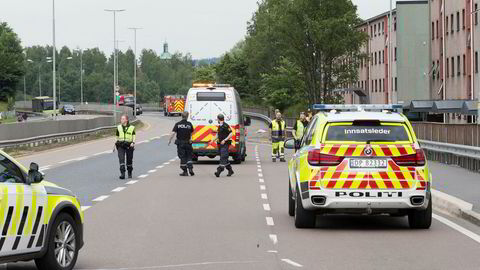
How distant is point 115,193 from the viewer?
65.2 ft

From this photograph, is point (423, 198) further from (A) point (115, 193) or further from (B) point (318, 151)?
(A) point (115, 193)

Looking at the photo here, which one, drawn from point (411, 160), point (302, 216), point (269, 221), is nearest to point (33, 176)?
point (302, 216)

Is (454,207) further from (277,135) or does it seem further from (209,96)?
(277,135)

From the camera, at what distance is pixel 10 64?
141500 mm

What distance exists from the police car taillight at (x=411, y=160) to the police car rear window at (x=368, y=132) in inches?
9.6

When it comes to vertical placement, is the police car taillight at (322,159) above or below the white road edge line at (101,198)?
above

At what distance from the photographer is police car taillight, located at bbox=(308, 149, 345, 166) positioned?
511 inches

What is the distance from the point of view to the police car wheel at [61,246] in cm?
885

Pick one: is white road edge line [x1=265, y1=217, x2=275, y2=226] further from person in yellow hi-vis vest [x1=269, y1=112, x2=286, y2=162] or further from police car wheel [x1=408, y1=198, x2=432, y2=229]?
person in yellow hi-vis vest [x1=269, y1=112, x2=286, y2=162]

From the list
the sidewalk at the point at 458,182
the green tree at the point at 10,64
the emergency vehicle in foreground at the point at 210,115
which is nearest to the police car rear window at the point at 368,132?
the sidewalk at the point at 458,182

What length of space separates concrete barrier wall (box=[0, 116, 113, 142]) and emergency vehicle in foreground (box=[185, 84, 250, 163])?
9.97m

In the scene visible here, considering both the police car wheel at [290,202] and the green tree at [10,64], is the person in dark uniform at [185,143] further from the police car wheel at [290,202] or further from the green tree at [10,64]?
the green tree at [10,64]

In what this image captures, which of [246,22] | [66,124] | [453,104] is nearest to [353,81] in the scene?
[453,104]

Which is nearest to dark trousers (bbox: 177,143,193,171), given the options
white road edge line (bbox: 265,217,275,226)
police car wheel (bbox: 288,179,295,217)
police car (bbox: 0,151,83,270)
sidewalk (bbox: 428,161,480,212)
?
sidewalk (bbox: 428,161,480,212)
